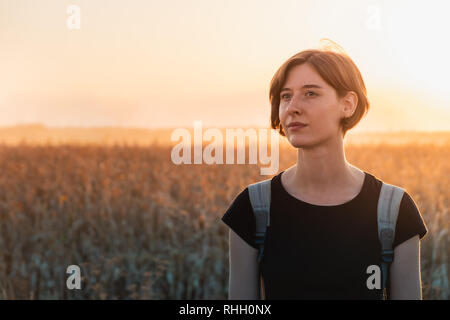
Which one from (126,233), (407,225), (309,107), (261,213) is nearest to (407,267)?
(407,225)

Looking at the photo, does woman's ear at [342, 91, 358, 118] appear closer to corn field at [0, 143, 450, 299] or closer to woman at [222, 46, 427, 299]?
woman at [222, 46, 427, 299]

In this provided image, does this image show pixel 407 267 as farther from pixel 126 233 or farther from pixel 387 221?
pixel 126 233

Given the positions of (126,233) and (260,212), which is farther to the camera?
(126,233)

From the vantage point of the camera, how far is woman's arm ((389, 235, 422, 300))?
179 centimetres

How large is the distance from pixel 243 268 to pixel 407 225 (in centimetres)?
59

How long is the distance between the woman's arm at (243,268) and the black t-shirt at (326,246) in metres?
0.05

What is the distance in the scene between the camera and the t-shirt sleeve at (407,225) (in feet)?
5.88

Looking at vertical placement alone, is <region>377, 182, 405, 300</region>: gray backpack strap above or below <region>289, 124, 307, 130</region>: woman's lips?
below

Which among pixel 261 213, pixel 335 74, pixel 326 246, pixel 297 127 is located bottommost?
pixel 326 246

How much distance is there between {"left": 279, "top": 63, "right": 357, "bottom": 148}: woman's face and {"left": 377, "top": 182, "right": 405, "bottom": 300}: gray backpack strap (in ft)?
0.96

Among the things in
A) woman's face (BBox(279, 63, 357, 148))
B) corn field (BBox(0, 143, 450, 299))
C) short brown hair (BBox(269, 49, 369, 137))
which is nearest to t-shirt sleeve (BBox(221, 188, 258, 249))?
woman's face (BBox(279, 63, 357, 148))

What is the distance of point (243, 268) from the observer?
1851 millimetres

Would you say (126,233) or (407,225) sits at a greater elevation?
(407,225)
